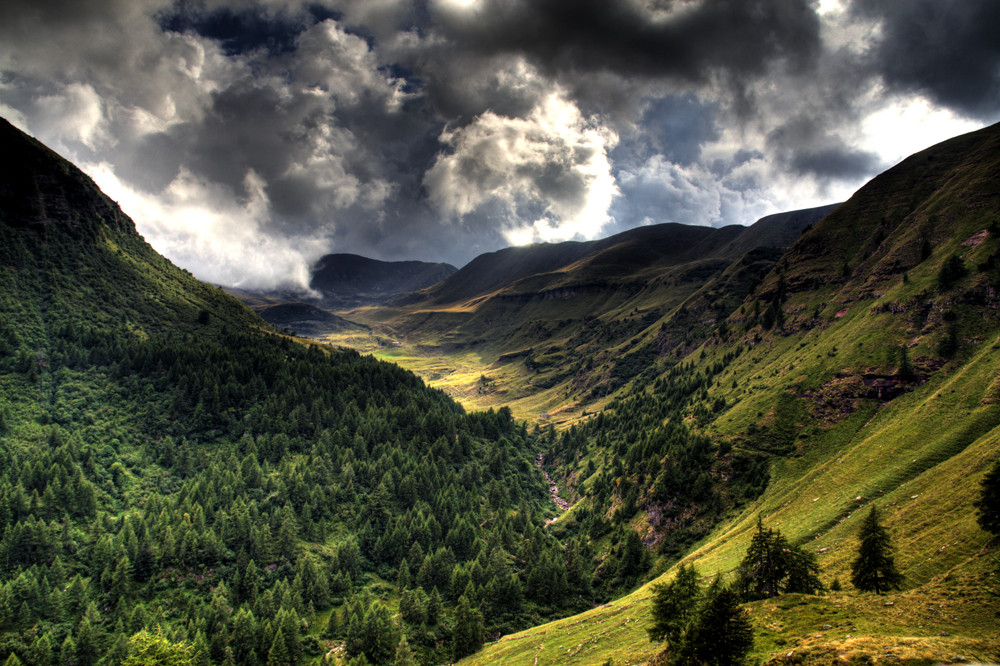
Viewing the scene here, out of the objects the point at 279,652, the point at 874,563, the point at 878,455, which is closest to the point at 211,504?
the point at 279,652

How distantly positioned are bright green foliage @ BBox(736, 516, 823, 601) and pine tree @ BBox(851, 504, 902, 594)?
4.51 meters

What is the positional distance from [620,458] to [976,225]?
Answer: 142 metres

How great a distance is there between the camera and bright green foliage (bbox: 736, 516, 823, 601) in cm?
5328

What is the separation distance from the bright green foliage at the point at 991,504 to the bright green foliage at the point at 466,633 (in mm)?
86436

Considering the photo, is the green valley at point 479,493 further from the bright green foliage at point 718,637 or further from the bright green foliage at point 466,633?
the bright green foliage at point 718,637

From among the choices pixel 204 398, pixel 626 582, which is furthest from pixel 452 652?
pixel 204 398

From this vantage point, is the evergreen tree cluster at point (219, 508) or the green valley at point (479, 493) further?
the evergreen tree cluster at point (219, 508)

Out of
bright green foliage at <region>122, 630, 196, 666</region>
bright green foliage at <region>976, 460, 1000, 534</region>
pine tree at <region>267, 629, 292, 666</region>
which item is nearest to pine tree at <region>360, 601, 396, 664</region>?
pine tree at <region>267, 629, 292, 666</region>

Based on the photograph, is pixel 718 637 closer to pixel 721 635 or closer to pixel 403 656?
pixel 721 635

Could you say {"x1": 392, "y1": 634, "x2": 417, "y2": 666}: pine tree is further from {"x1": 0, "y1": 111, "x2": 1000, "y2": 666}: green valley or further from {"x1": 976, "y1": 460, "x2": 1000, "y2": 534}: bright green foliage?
{"x1": 976, "y1": 460, "x2": 1000, "y2": 534}: bright green foliage

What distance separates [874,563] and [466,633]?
76381 mm

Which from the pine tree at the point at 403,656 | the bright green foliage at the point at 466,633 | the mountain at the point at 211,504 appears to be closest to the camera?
A: the pine tree at the point at 403,656

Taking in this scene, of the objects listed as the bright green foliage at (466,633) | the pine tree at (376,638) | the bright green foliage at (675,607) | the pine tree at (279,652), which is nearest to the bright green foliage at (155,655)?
the pine tree at (279,652)

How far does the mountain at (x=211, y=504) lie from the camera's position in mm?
88250
